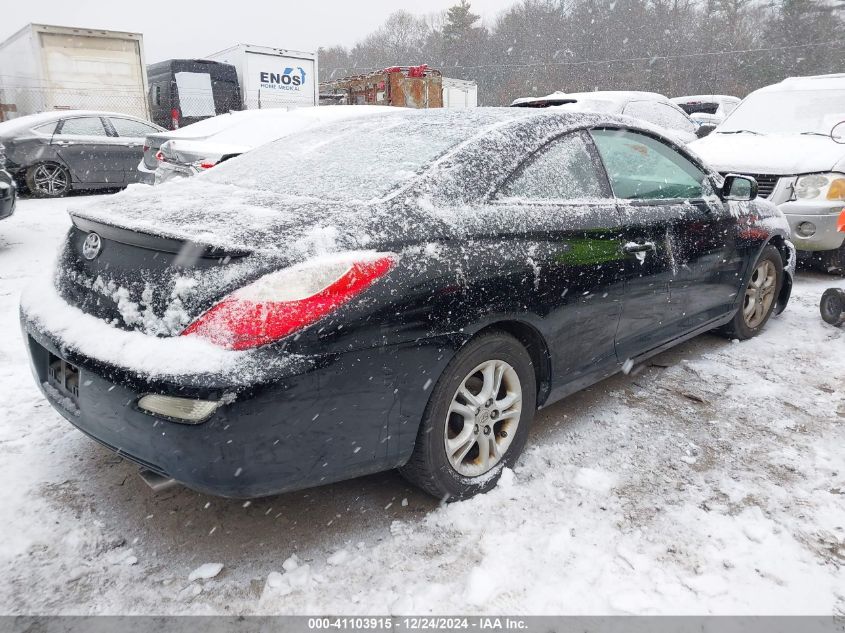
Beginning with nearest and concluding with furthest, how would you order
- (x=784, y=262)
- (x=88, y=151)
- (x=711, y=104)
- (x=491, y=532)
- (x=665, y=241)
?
1. (x=491, y=532)
2. (x=665, y=241)
3. (x=784, y=262)
4. (x=88, y=151)
5. (x=711, y=104)

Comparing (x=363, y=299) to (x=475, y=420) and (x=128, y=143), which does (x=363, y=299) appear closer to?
(x=475, y=420)

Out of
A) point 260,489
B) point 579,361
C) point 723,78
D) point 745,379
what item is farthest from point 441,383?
point 723,78

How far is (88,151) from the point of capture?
998 cm

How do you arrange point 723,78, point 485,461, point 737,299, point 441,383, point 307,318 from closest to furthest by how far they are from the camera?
point 307,318, point 441,383, point 485,461, point 737,299, point 723,78

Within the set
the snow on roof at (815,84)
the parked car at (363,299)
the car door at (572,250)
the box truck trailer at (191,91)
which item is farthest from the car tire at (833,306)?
the box truck trailer at (191,91)

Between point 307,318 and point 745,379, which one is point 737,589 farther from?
point 745,379

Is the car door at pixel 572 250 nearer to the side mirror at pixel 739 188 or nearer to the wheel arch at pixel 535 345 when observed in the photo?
the wheel arch at pixel 535 345

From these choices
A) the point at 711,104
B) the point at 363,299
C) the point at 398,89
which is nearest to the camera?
the point at 363,299

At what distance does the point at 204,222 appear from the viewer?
206 cm

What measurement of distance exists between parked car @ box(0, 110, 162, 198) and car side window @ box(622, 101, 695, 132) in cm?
743

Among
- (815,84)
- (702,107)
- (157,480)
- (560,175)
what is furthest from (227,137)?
(702,107)

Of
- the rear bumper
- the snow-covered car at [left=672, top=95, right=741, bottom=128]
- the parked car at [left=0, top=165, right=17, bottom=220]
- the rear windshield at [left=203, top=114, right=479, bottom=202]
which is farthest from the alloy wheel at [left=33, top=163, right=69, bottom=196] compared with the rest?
the snow-covered car at [left=672, top=95, right=741, bottom=128]

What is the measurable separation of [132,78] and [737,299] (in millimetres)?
14265

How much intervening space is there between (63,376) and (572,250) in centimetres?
198
